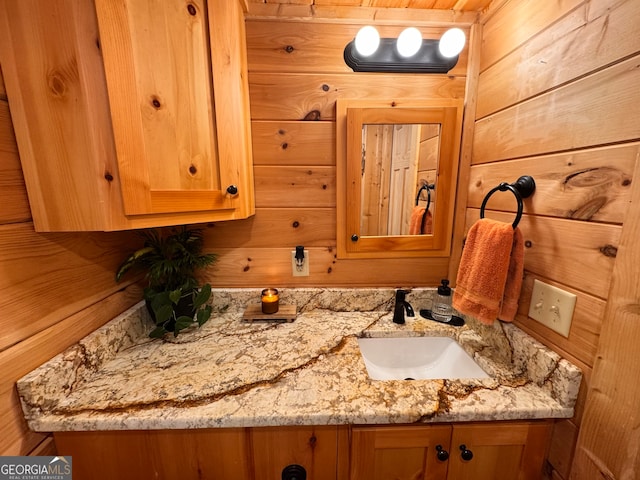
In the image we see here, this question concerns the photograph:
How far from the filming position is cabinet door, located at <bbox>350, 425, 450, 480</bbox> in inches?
24.5

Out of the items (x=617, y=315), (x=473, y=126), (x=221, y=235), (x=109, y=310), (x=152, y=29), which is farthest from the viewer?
(x=221, y=235)

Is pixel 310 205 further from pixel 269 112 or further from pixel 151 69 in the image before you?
pixel 151 69

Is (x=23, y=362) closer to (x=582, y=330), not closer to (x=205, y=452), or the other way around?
(x=205, y=452)

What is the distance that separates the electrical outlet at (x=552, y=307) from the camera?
23.8 inches

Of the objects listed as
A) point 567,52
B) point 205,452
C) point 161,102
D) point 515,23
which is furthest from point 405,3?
point 205,452

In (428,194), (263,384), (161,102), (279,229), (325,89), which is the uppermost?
(325,89)

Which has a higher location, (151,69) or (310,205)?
(151,69)

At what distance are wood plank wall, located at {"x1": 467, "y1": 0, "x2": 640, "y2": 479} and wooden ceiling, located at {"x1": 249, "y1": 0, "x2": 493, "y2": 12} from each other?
0.10 metres

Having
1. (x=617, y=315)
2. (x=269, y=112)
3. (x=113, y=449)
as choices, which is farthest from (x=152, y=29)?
(x=617, y=315)

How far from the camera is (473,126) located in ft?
3.10

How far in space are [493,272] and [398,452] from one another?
547mm

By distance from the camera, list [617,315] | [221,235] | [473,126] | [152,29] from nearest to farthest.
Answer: [617,315]
[152,29]
[473,126]
[221,235]

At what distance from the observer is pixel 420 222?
1030 mm

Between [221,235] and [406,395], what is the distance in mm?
864
